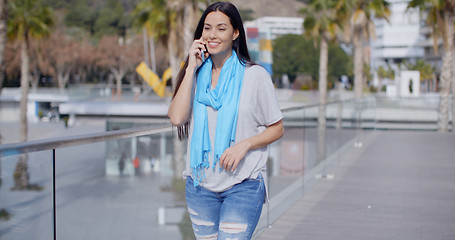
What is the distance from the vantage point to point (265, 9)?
194500 mm

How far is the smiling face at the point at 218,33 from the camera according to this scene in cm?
279

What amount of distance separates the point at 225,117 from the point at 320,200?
219 inches

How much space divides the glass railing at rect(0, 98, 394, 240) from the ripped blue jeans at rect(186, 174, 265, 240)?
69 cm

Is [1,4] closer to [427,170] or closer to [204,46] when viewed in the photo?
[427,170]

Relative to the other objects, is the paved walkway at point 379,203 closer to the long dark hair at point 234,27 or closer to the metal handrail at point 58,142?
the metal handrail at point 58,142

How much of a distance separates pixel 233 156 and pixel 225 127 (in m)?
0.13

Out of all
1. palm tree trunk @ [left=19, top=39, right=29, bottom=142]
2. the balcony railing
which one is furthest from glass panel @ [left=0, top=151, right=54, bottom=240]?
palm tree trunk @ [left=19, top=39, right=29, bottom=142]

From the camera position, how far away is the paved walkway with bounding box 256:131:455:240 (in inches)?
243

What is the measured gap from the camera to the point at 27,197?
2824 mm

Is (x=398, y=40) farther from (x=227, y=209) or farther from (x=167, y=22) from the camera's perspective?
(x=227, y=209)

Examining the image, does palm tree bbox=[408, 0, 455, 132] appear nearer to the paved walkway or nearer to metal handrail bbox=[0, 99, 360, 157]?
the paved walkway

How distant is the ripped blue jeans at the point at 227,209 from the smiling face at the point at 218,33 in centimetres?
59

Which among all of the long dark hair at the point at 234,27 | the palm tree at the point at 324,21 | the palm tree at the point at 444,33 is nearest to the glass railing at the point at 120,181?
the long dark hair at the point at 234,27

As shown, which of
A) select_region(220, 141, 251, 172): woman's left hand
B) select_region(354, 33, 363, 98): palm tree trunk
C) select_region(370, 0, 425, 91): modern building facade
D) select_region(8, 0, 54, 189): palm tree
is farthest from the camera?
select_region(370, 0, 425, 91): modern building facade
